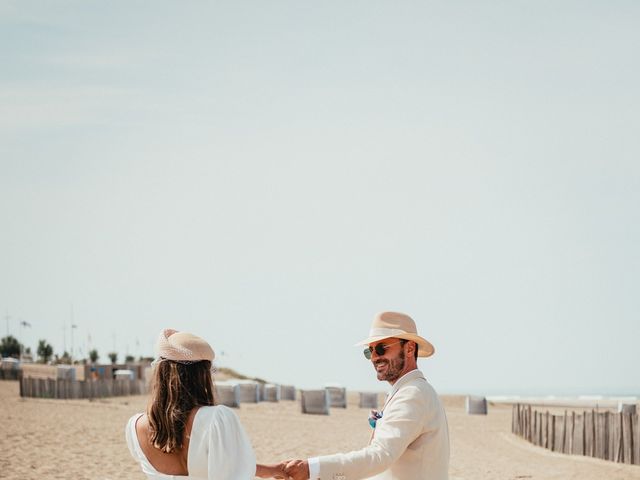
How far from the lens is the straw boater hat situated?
583cm

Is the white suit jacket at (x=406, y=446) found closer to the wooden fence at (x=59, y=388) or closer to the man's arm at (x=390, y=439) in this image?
the man's arm at (x=390, y=439)

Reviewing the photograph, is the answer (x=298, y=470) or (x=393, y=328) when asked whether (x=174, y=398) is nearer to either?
(x=298, y=470)

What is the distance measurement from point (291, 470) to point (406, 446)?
690mm

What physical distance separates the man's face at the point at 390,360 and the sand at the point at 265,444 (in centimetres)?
1128

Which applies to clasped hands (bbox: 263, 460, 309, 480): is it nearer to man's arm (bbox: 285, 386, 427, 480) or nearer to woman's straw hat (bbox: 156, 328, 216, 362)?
man's arm (bbox: 285, 386, 427, 480)

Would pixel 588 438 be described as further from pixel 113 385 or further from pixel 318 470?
pixel 113 385

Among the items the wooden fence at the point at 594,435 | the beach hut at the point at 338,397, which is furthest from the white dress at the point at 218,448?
the beach hut at the point at 338,397

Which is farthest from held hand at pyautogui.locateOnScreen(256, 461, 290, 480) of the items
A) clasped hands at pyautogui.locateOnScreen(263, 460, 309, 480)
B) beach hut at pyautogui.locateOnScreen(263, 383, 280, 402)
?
beach hut at pyautogui.locateOnScreen(263, 383, 280, 402)

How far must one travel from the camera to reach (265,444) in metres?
23.5

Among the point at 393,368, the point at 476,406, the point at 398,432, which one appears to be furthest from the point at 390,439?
the point at 476,406

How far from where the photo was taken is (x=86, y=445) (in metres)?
22.0

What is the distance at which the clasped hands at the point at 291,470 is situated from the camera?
Answer: 5.77 meters

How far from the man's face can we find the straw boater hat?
0.06m

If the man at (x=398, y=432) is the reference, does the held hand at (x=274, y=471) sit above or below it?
below
